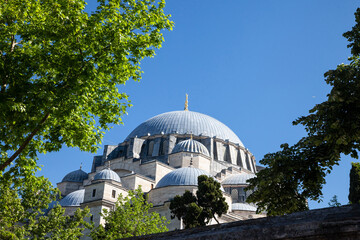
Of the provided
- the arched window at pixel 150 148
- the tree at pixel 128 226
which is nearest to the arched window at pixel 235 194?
the arched window at pixel 150 148

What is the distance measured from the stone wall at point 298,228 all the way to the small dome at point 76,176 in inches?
1851

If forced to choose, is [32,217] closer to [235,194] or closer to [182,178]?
[182,178]

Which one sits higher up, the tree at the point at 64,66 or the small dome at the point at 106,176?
the small dome at the point at 106,176

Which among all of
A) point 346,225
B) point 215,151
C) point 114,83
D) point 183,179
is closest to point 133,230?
point 183,179

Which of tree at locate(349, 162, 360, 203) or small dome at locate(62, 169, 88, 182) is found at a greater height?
small dome at locate(62, 169, 88, 182)

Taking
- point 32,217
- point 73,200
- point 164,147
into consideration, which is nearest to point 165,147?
point 164,147

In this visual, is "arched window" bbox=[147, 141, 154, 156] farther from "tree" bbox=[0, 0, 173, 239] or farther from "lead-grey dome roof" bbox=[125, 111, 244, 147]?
"tree" bbox=[0, 0, 173, 239]

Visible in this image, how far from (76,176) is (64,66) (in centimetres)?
4299

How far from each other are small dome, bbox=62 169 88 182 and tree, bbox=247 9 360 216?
42.1m

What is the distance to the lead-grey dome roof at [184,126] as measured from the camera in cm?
5376

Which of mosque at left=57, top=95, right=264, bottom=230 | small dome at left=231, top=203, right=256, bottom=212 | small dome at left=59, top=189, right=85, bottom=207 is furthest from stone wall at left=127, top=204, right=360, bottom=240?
small dome at left=59, top=189, right=85, bottom=207

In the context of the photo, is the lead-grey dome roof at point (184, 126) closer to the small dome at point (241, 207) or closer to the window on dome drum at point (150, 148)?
the window on dome drum at point (150, 148)

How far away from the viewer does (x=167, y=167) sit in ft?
142

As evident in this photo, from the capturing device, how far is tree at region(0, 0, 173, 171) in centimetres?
943
